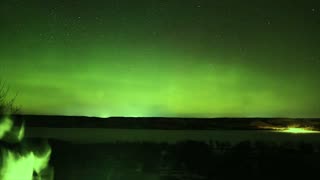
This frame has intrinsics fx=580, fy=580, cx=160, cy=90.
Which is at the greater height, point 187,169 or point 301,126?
point 301,126

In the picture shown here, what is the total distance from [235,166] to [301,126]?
99.5m

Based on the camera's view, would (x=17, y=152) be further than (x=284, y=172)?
No

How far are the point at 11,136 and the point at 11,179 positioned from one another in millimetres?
4096

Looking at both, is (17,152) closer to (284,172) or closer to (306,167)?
(284,172)

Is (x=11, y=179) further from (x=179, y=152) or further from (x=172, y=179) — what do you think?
(x=179, y=152)

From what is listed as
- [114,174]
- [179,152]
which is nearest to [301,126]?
[179,152]

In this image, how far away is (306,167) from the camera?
31.0m

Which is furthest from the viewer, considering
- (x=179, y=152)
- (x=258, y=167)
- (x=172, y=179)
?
(x=179, y=152)

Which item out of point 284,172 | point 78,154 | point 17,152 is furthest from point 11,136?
point 78,154

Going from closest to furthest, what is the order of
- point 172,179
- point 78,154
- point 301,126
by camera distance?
point 172,179, point 78,154, point 301,126

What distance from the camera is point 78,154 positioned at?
38.0 m

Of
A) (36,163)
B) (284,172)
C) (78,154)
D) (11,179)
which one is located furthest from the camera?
(78,154)

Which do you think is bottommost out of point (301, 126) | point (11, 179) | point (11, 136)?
point (11, 179)

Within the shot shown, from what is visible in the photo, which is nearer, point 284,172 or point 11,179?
point 11,179
